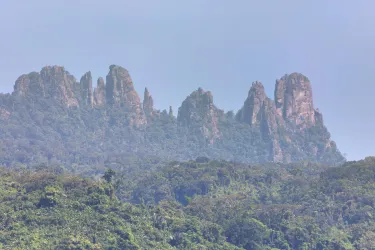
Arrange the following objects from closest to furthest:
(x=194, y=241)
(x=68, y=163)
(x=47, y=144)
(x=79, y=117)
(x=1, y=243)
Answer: (x=1, y=243) < (x=194, y=241) < (x=68, y=163) < (x=47, y=144) < (x=79, y=117)

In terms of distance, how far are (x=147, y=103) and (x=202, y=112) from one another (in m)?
13.6

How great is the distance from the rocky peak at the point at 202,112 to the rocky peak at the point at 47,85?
2372cm

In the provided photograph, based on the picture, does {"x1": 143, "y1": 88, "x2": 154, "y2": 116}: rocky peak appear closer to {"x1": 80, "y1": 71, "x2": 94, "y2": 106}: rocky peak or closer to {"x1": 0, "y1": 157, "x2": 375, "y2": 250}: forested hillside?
{"x1": 80, "y1": 71, "x2": 94, "y2": 106}: rocky peak

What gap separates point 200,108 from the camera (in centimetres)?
16600

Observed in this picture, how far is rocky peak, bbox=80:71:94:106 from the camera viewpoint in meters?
167

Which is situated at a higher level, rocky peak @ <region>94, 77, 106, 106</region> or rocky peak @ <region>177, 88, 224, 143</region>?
rocky peak @ <region>94, 77, 106, 106</region>

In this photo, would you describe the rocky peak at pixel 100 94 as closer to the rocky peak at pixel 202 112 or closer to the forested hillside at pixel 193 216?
the rocky peak at pixel 202 112

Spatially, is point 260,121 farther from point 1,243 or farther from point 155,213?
point 1,243

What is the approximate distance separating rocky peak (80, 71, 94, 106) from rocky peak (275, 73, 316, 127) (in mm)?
37727

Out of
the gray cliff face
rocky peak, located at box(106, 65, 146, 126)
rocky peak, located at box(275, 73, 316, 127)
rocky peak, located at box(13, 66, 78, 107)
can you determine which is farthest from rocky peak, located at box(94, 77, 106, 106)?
rocky peak, located at box(275, 73, 316, 127)

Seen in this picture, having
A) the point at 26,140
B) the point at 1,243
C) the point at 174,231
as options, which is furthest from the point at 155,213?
the point at 26,140

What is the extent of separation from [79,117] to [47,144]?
15671 millimetres

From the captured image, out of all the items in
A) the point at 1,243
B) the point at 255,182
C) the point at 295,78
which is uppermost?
the point at 295,78

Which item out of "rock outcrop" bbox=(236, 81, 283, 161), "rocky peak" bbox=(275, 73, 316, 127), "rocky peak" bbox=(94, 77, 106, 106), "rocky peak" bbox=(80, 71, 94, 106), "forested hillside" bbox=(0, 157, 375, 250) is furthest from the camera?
"rocky peak" bbox=(275, 73, 316, 127)
